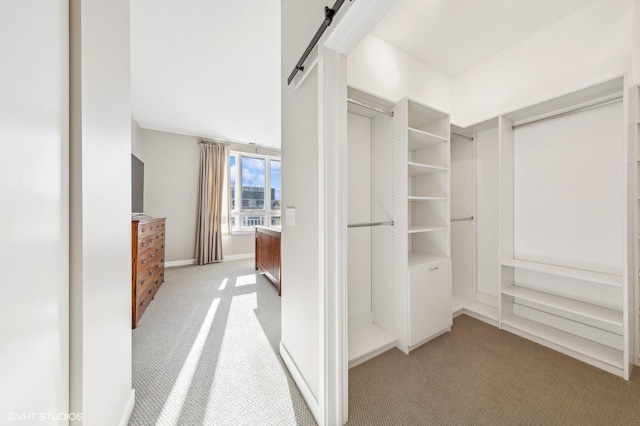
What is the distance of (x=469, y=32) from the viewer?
2029 mm

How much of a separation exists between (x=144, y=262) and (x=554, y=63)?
14.9ft

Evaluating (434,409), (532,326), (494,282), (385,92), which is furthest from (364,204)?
(532,326)

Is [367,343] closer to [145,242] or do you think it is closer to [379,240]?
[379,240]

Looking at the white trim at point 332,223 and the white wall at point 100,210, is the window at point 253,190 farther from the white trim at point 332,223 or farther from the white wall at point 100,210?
the white trim at point 332,223


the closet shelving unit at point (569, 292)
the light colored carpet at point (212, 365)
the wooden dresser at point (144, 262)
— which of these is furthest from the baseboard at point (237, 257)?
the closet shelving unit at point (569, 292)

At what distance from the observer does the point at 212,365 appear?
160 cm

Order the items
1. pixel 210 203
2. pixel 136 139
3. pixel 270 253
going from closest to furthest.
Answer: pixel 270 253
pixel 136 139
pixel 210 203

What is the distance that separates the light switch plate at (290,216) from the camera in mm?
1480

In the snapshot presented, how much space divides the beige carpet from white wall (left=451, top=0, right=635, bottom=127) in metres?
2.05

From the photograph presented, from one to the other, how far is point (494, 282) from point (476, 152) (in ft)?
4.84

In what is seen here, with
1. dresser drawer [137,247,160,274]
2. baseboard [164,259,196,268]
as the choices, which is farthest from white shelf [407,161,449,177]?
baseboard [164,259,196,268]

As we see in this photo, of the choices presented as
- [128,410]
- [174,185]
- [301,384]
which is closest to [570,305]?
[301,384]

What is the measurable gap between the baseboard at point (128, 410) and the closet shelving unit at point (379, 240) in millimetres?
1410

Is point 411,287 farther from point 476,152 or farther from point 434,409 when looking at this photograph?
point 476,152
